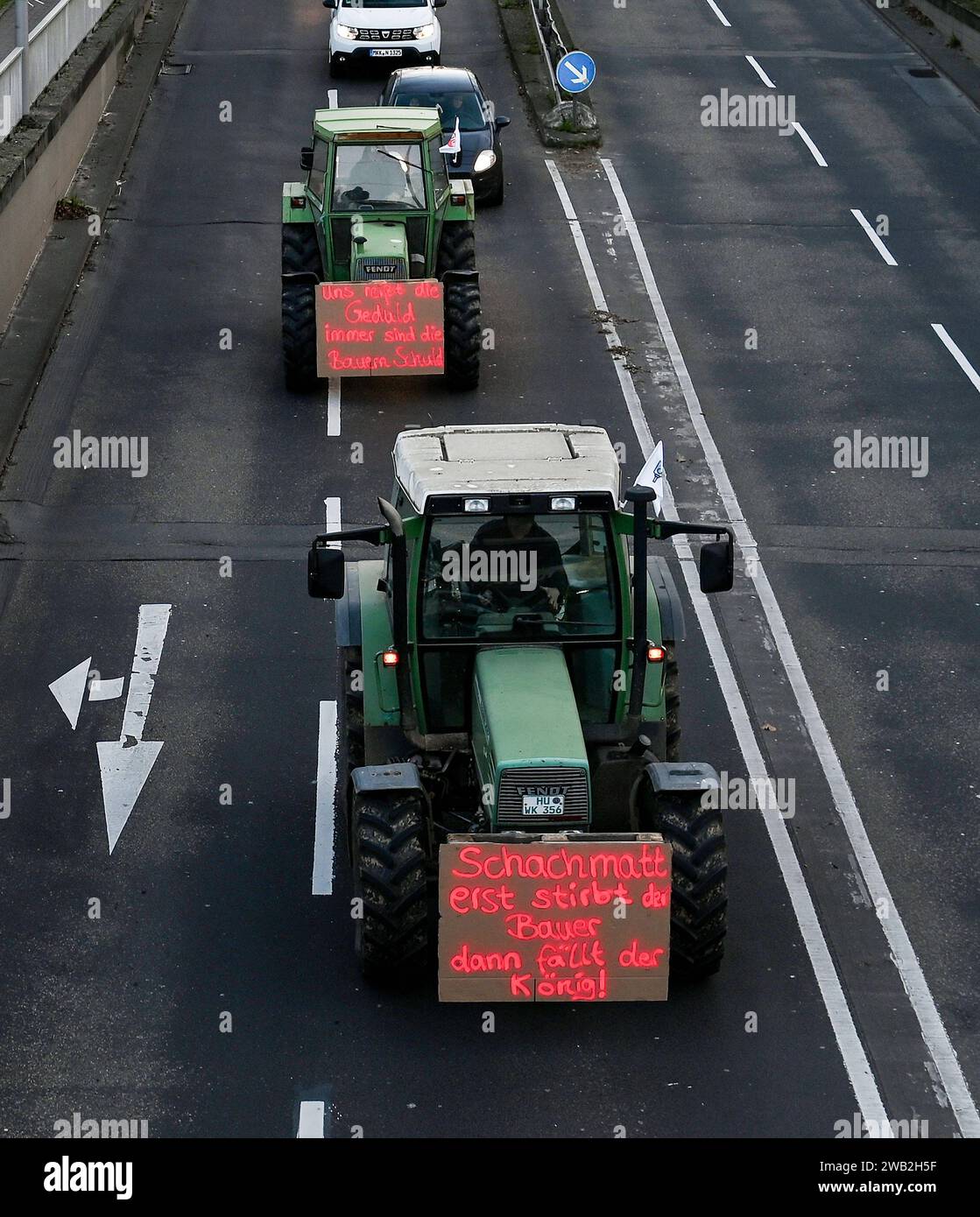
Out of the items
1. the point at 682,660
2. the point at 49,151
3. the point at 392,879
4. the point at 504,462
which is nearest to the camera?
the point at 392,879

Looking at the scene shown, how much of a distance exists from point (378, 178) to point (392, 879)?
1209 cm

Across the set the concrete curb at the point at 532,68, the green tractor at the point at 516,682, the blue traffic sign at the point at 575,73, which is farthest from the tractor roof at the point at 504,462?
the concrete curb at the point at 532,68

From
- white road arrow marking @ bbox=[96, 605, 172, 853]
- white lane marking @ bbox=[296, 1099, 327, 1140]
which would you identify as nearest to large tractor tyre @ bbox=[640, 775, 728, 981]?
white lane marking @ bbox=[296, 1099, 327, 1140]

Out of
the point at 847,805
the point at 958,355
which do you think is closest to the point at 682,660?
the point at 847,805

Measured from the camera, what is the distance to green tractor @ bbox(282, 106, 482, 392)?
1956 centimetres

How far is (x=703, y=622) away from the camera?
15.5 metres

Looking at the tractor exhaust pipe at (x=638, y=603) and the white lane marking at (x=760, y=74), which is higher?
the tractor exhaust pipe at (x=638, y=603)

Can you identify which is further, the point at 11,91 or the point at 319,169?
the point at 11,91

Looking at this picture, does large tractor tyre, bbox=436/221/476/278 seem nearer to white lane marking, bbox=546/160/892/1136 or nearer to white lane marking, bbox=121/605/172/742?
white lane marking, bbox=546/160/892/1136

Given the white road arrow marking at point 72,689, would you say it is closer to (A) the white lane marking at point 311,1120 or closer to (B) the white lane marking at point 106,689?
(B) the white lane marking at point 106,689

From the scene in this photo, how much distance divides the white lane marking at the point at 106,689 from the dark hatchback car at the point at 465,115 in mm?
12981

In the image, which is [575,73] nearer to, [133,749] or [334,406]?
[334,406]

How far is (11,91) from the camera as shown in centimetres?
2350

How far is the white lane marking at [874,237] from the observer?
2448cm
